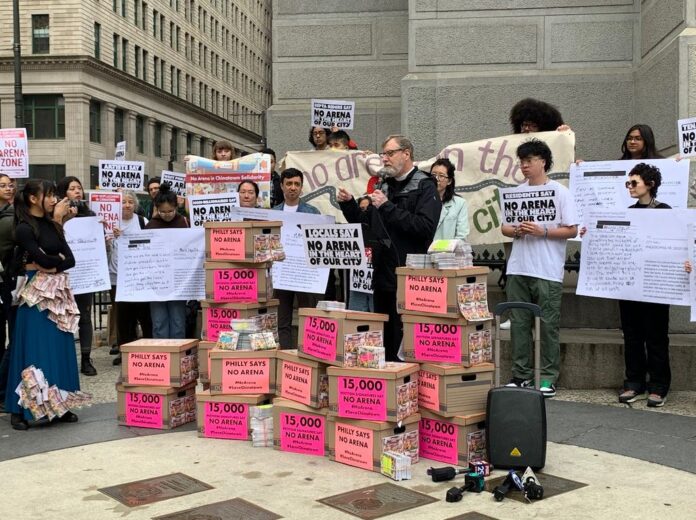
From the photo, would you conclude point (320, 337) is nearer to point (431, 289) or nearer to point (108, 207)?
point (431, 289)

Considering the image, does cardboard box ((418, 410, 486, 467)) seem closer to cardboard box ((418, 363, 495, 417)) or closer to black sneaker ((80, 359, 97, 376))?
cardboard box ((418, 363, 495, 417))

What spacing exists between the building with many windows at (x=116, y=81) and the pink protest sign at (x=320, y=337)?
3742 cm

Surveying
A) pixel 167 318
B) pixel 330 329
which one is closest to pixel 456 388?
pixel 330 329

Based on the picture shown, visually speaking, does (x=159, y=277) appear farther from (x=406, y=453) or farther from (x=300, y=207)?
(x=406, y=453)

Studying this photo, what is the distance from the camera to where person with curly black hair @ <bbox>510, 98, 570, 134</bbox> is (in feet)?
26.6

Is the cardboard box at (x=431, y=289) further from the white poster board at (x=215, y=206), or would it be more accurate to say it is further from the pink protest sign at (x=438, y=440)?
the white poster board at (x=215, y=206)

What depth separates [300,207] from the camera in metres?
7.89

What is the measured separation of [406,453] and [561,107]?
706 centimetres

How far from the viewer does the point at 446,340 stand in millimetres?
5508

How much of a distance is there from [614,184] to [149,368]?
14.3 ft

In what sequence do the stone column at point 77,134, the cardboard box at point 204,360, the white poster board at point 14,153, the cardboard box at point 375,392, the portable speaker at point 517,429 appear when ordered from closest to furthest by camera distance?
the portable speaker at point 517,429
the cardboard box at point 375,392
the cardboard box at point 204,360
the white poster board at point 14,153
the stone column at point 77,134

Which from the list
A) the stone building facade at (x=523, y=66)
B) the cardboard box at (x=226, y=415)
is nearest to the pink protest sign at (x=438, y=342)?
the cardboard box at (x=226, y=415)

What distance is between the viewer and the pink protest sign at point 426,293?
18.0 ft

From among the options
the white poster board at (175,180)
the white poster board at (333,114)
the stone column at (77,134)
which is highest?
the stone column at (77,134)
